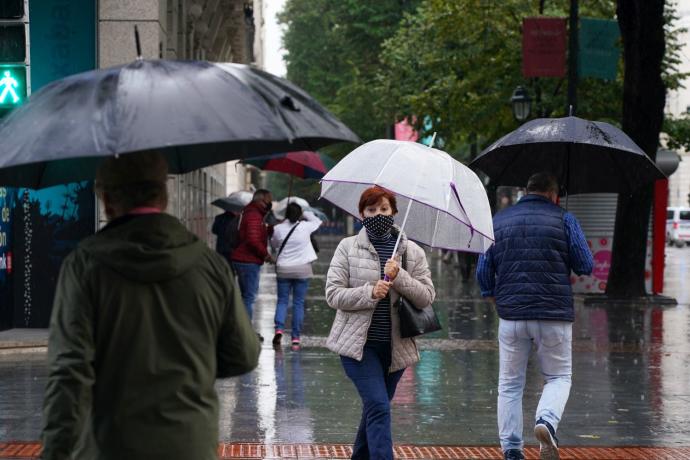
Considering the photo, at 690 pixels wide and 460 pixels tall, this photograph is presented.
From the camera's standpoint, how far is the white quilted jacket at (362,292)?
6531 millimetres

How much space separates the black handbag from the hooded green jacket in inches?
117

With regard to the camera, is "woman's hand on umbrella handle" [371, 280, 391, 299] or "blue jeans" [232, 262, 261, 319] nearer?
"woman's hand on umbrella handle" [371, 280, 391, 299]

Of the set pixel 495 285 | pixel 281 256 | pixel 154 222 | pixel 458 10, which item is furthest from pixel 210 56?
pixel 154 222

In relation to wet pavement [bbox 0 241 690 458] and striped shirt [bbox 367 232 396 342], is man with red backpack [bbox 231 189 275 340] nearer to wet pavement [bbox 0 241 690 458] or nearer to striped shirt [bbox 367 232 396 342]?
wet pavement [bbox 0 241 690 458]

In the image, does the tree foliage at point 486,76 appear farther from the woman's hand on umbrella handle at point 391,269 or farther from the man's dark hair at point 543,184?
the woman's hand on umbrella handle at point 391,269

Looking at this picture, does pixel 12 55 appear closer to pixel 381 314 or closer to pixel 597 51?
pixel 381 314

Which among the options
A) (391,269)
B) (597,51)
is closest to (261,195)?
(391,269)

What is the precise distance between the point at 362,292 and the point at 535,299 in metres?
1.16

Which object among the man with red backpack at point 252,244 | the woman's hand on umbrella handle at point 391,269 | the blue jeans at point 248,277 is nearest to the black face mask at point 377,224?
the woman's hand on umbrella handle at point 391,269

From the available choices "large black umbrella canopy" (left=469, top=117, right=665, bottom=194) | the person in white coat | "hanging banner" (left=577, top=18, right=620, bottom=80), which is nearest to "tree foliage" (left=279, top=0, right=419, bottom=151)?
"hanging banner" (left=577, top=18, right=620, bottom=80)

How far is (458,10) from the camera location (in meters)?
28.7

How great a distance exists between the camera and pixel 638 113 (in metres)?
21.2

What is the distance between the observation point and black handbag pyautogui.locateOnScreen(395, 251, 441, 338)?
6546mm

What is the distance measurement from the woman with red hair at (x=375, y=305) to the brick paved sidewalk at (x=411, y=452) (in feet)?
3.28
